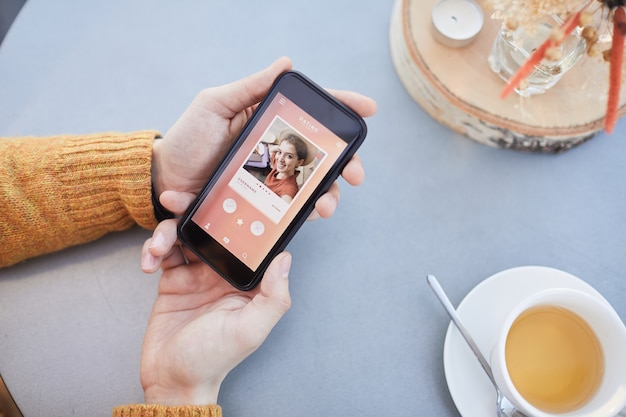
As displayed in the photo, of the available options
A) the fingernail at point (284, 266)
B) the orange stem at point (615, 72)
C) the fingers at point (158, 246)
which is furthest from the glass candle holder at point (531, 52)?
the fingers at point (158, 246)

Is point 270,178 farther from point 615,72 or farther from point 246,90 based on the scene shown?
point 615,72

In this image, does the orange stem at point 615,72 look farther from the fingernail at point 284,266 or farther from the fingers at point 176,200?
the fingers at point 176,200

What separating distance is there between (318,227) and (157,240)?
22 centimetres

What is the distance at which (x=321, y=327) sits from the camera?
0.68 meters

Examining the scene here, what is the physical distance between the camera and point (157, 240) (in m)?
0.62

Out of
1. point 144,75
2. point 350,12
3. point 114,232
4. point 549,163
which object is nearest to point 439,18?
point 350,12

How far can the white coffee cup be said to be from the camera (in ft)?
1.70

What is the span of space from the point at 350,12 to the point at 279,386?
0.57m

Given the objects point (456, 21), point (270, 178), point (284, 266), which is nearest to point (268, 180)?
point (270, 178)

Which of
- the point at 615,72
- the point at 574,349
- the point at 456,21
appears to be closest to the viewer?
the point at 615,72

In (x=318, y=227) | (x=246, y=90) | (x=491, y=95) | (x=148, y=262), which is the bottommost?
(x=148, y=262)

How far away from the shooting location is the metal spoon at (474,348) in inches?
23.0

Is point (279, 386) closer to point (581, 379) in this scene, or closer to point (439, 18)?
point (581, 379)

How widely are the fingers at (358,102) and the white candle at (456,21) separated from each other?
0.16 metres
